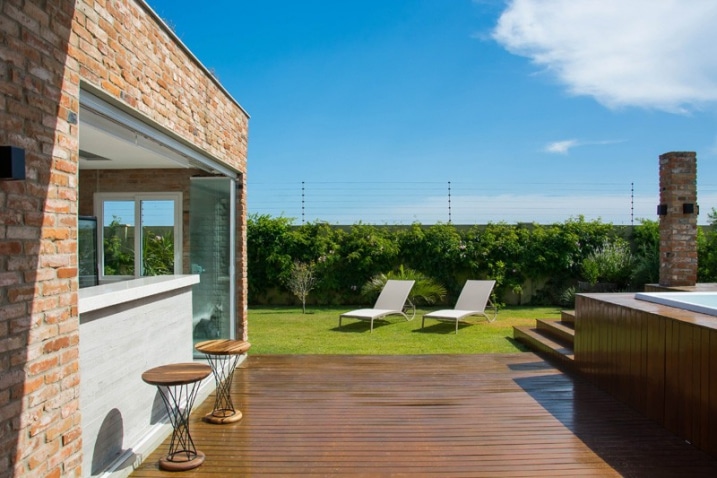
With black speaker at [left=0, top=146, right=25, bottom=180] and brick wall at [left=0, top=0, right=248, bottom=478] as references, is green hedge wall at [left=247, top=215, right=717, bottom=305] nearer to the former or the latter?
brick wall at [left=0, top=0, right=248, bottom=478]

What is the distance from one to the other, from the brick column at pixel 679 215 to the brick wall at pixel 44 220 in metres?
8.11

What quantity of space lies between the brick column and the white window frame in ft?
24.4

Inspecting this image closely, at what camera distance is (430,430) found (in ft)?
15.1

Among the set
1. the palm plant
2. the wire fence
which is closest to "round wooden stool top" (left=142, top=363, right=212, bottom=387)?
the palm plant

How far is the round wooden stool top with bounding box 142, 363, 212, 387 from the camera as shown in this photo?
3.75m

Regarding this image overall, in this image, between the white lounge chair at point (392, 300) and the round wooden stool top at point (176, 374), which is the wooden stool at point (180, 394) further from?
the white lounge chair at point (392, 300)

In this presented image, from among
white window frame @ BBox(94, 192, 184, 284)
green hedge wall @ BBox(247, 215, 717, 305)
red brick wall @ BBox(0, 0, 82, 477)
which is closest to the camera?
red brick wall @ BBox(0, 0, 82, 477)

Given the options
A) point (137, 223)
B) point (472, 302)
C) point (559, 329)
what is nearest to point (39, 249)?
point (137, 223)

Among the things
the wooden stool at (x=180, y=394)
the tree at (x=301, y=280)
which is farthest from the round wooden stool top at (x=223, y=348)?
the tree at (x=301, y=280)

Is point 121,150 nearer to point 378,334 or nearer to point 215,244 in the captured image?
point 215,244

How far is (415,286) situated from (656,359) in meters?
8.16

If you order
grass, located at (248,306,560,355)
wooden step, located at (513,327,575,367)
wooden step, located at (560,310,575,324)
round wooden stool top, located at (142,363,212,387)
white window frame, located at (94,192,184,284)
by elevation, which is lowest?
grass, located at (248,306,560,355)

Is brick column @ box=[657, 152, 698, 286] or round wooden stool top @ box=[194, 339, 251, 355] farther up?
brick column @ box=[657, 152, 698, 286]

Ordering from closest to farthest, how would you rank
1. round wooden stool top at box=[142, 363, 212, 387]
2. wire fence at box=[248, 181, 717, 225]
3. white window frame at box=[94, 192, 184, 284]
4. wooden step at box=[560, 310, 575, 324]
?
round wooden stool top at box=[142, 363, 212, 387] → white window frame at box=[94, 192, 184, 284] → wooden step at box=[560, 310, 575, 324] → wire fence at box=[248, 181, 717, 225]
